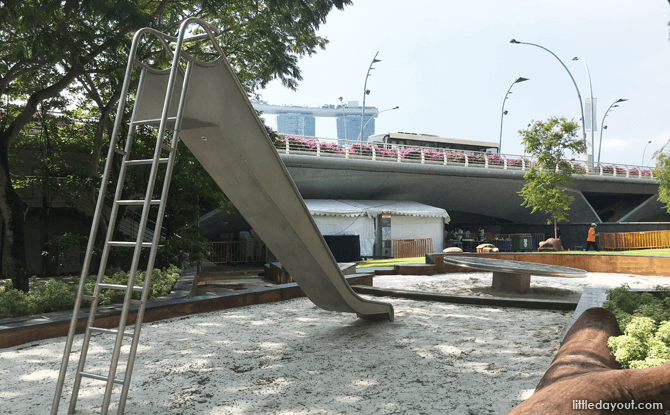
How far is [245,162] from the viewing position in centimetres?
411

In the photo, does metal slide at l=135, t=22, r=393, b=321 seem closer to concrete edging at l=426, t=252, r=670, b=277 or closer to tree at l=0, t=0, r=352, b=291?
tree at l=0, t=0, r=352, b=291

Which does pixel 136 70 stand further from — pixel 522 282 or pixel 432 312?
pixel 522 282

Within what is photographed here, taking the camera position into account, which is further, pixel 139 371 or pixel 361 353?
pixel 361 353

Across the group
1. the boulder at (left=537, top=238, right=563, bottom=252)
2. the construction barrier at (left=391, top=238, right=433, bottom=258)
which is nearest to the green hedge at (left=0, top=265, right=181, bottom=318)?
the construction barrier at (left=391, top=238, right=433, bottom=258)

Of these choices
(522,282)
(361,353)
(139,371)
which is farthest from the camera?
(522,282)

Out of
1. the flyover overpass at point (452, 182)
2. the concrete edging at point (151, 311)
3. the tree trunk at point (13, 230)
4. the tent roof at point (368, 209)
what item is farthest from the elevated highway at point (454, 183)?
the tree trunk at point (13, 230)

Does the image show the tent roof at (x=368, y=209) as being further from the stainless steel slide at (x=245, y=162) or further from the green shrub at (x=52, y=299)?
the stainless steel slide at (x=245, y=162)

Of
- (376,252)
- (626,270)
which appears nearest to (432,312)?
(626,270)

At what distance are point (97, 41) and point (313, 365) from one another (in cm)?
771

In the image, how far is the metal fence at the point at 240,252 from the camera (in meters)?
21.8

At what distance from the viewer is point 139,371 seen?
4.24 meters

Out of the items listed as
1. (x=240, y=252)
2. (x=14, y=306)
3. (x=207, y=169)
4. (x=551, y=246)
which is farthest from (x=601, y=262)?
(x=240, y=252)

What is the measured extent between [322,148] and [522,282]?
1589 centimetres

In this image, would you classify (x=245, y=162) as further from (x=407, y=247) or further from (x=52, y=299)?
(x=407, y=247)
